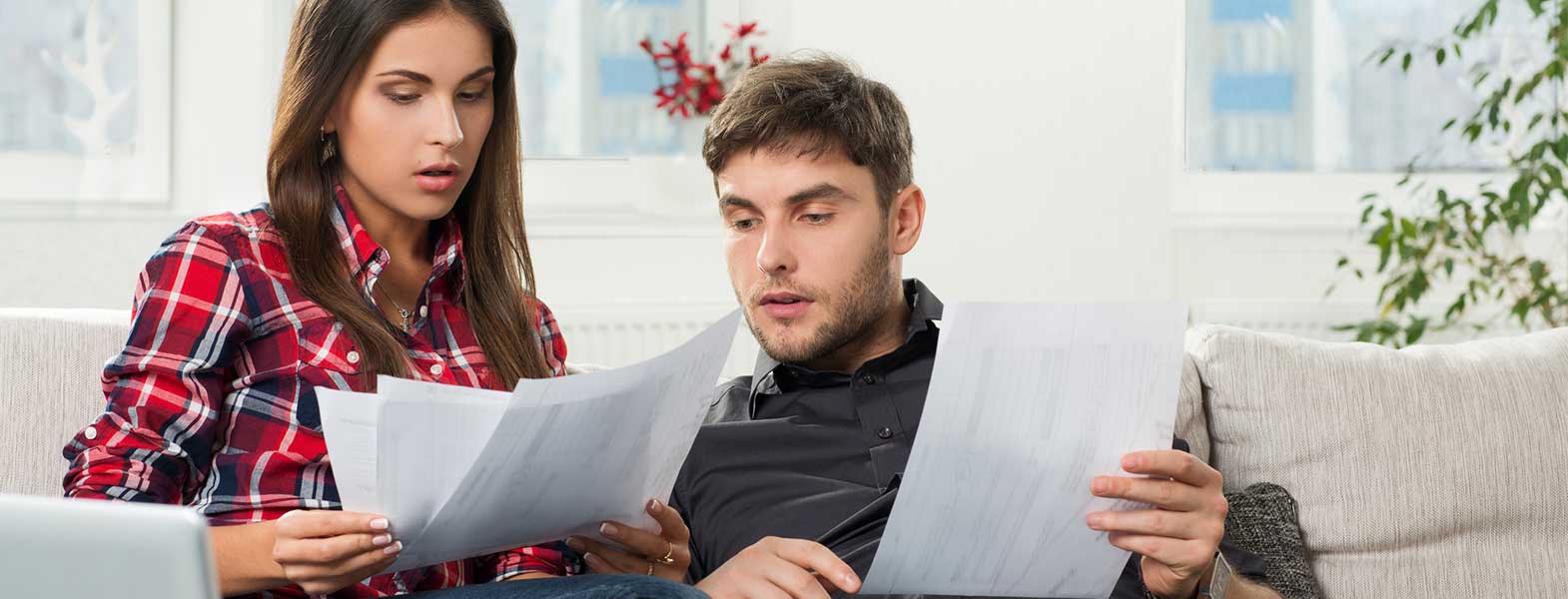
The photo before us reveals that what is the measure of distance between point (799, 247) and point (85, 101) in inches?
94.5

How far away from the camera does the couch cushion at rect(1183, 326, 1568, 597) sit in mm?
1738

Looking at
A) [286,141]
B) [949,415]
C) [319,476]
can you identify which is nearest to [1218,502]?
[949,415]

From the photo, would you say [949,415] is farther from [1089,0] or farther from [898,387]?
[1089,0]

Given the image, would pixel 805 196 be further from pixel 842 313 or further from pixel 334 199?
pixel 334 199

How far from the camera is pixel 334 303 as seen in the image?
1.21m

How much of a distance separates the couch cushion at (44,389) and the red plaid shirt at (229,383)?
428 millimetres

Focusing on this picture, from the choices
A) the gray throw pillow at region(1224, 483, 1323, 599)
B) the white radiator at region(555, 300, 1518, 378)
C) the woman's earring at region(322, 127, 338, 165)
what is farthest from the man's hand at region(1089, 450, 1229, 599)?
the white radiator at region(555, 300, 1518, 378)

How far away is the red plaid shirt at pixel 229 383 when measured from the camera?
1.11 meters

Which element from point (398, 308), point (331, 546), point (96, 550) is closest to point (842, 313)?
point (398, 308)

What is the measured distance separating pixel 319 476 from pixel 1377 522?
1.24 meters

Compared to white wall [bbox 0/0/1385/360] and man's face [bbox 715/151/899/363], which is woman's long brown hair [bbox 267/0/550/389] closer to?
man's face [bbox 715/151/899/363]

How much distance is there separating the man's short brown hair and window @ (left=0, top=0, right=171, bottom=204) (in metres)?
2.10

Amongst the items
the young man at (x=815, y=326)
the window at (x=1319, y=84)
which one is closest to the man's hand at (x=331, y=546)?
the young man at (x=815, y=326)

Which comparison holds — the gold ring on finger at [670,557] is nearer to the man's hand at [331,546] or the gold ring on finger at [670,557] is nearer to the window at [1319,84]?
the man's hand at [331,546]
